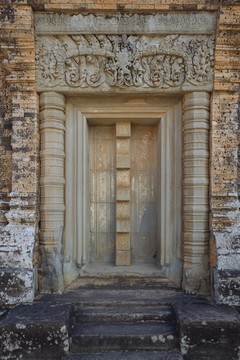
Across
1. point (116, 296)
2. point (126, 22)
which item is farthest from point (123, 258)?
point (126, 22)

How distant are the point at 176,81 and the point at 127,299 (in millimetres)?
3011

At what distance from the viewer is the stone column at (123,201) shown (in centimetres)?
395

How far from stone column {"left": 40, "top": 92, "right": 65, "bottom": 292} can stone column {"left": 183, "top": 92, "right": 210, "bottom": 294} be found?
180 centimetres

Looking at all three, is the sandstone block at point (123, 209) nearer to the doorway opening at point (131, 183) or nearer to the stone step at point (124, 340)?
the doorway opening at point (131, 183)

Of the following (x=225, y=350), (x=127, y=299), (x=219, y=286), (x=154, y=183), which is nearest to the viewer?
(x=225, y=350)

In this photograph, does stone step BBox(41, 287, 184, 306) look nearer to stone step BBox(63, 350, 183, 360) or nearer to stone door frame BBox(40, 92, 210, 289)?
stone door frame BBox(40, 92, 210, 289)

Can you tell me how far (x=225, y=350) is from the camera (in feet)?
8.34

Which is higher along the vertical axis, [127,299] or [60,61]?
[60,61]

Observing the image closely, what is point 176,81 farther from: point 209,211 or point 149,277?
point 149,277

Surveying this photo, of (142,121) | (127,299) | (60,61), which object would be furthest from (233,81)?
(127,299)

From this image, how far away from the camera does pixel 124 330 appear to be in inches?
108

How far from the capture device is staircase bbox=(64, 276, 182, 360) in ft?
8.47

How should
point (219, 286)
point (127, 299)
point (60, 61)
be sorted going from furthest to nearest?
1. point (60, 61)
2. point (127, 299)
3. point (219, 286)

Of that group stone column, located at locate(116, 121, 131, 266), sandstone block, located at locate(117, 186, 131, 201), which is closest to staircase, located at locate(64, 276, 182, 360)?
stone column, located at locate(116, 121, 131, 266)
